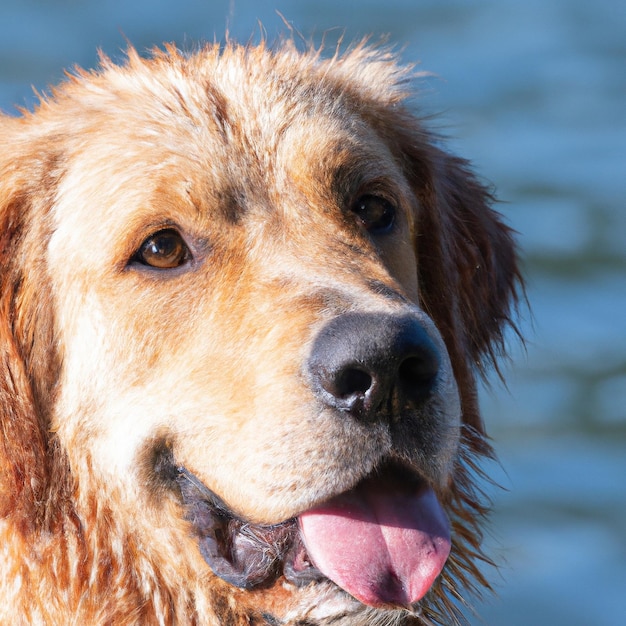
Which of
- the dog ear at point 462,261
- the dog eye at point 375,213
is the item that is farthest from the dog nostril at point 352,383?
the dog ear at point 462,261

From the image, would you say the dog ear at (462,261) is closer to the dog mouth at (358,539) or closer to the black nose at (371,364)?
the dog mouth at (358,539)

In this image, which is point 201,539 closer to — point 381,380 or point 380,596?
point 380,596

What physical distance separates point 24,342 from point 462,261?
6.34ft

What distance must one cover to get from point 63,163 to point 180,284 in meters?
0.74

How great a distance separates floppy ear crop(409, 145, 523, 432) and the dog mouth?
46.1 inches

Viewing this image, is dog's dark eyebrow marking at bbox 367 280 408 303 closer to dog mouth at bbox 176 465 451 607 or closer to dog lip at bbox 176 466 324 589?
dog mouth at bbox 176 465 451 607

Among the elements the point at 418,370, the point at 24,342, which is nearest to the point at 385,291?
the point at 418,370

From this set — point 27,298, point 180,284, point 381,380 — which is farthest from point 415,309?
point 27,298

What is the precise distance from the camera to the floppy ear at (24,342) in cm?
441

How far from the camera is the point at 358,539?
4.12 m

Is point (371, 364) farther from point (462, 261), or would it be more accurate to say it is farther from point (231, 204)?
point (462, 261)

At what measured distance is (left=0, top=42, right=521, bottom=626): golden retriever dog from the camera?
399 cm

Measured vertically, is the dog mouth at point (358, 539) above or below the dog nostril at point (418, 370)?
below

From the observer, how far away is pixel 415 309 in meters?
4.15
